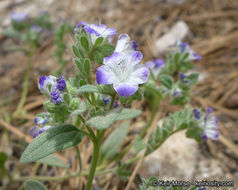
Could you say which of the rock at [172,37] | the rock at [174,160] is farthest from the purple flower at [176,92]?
the rock at [172,37]

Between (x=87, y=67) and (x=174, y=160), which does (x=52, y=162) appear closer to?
(x=87, y=67)

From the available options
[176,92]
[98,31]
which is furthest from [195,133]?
[98,31]

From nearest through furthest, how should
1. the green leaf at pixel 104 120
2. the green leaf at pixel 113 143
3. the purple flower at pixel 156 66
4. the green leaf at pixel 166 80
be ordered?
the green leaf at pixel 104 120
the green leaf at pixel 166 80
the green leaf at pixel 113 143
the purple flower at pixel 156 66

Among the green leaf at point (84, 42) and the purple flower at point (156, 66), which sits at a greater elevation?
the green leaf at point (84, 42)

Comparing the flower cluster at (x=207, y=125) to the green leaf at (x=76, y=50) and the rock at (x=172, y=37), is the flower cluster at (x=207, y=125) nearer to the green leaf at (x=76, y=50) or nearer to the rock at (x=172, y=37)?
the green leaf at (x=76, y=50)

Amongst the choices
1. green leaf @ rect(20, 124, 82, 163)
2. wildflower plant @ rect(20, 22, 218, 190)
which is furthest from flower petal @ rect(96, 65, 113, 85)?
green leaf @ rect(20, 124, 82, 163)

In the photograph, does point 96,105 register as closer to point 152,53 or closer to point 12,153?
point 12,153
